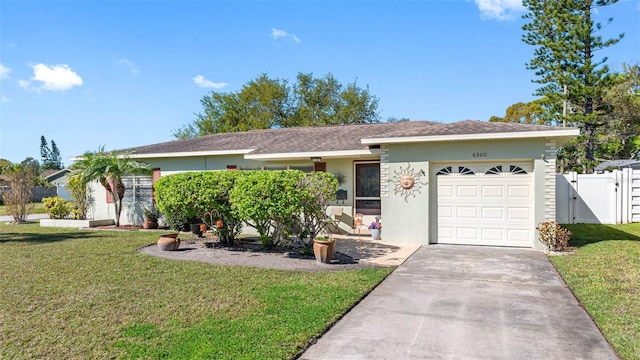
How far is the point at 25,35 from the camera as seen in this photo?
11.8m

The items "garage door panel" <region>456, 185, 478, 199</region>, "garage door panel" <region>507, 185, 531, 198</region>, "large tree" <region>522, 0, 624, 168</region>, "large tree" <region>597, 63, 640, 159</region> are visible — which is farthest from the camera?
"large tree" <region>597, 63, 640, 159</region>

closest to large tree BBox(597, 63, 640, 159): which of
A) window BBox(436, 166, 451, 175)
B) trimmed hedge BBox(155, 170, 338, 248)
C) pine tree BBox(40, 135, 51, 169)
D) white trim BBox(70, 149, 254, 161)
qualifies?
window BBox(436, 166, 451, 175)

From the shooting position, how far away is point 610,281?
248 inches

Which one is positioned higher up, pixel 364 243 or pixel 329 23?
pixel 329 23

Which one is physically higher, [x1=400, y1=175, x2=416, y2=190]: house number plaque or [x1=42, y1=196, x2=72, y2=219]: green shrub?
[x1=400, y1=175, x2=416, y2=190]: house number plaque

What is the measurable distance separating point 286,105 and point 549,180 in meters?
31.0

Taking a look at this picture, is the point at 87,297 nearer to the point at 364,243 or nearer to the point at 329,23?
the point at 364,243

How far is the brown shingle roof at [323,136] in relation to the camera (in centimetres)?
1027

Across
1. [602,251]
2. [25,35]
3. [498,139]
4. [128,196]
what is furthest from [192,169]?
[602,251]

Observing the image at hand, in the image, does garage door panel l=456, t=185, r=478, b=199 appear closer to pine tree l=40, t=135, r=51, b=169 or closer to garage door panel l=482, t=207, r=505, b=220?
garage door panel l=482, t=207, r=505, b=220

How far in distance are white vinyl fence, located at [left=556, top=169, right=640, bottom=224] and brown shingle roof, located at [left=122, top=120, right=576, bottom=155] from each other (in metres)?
5.74

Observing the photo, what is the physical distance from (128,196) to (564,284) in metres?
15.1

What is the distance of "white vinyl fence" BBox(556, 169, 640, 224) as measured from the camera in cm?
1416

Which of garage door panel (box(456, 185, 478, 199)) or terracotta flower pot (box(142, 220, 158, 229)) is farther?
terracotta flower pot (box(142, 220, 158, 229))
